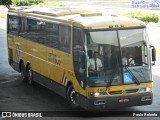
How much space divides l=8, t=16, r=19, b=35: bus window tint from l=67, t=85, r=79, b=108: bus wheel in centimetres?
670

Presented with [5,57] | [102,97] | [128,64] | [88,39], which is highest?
[88,39]

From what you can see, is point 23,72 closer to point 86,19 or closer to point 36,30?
point 36,30

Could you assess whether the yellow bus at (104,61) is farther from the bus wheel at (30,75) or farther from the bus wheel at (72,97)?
the bus wheel at (30,75)

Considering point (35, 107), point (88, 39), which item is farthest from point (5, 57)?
point (88, 39)

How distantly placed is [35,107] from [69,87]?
1.43 meters

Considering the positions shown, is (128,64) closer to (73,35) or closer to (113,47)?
→ (113,47)

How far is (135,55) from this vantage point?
13094 millimetres

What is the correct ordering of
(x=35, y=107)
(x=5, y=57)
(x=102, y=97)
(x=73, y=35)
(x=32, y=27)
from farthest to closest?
(x=5, y=57) → (x=32, y=27) → (x=35, y=107) → (x=73, y=35) → (x=102, y=97)

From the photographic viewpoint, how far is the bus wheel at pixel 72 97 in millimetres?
13912

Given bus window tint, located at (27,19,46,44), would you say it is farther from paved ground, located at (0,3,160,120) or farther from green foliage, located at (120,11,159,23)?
green foliage, located at (120,11,159,23)

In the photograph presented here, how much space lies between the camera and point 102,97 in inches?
498

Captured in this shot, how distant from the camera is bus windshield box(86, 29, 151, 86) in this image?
41.5 feet

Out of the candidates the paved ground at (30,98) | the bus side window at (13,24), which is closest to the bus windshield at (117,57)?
the paved ground at (30,98)

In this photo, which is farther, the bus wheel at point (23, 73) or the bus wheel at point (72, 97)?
the bus wheel at point (23, 73)
